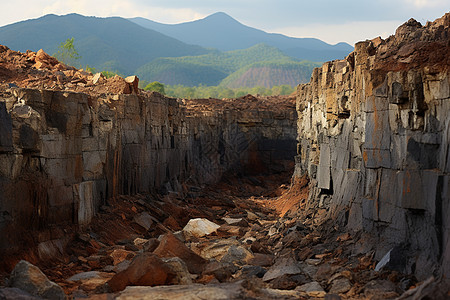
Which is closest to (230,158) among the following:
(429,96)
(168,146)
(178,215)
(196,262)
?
(168,146)

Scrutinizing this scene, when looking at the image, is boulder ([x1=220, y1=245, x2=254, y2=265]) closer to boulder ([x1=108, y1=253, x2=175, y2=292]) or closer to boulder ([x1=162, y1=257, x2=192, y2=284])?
boulder ([x1=162, y1=257, x2=192, y2=284])

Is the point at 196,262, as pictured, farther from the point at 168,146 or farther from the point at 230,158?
the point at 230,158

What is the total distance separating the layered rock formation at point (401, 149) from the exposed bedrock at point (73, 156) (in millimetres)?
5623

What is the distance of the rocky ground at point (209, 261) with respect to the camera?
798cm

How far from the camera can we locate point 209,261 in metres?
10.4

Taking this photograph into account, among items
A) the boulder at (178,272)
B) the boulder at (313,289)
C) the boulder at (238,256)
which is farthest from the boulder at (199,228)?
the boulder at (313,289)

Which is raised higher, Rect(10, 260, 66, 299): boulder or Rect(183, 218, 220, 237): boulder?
Rect(10, 260, 66, 299): boulder

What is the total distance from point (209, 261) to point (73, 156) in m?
4.04

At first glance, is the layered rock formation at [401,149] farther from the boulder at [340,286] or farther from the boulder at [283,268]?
the boulder at [283,268]

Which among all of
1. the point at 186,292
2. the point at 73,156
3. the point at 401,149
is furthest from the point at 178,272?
the point at 73,156

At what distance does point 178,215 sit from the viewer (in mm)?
17266

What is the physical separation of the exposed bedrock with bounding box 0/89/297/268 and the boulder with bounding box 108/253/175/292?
2.46 meters

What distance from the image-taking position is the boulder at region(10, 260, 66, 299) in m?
7.85

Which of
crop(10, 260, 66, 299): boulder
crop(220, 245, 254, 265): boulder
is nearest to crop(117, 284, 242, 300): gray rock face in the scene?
crop(10, 260, 66, 299): boulder
